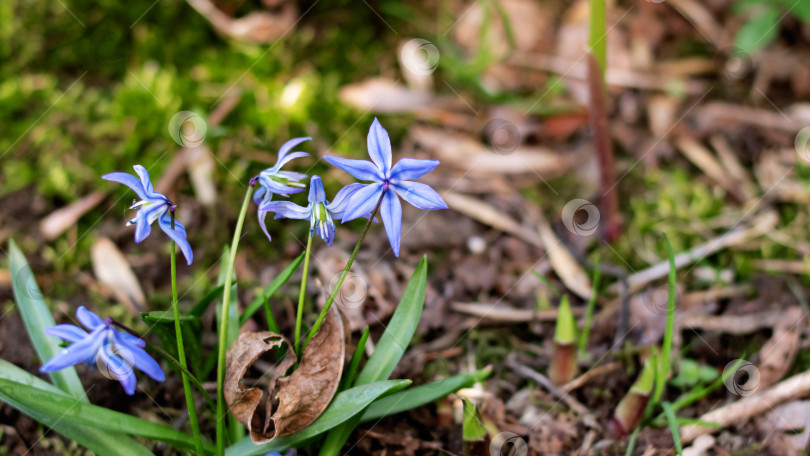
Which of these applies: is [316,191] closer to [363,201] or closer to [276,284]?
[363,201]

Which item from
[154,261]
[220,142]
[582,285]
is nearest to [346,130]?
[220,142]

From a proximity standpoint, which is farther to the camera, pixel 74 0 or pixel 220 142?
pixel 74 0

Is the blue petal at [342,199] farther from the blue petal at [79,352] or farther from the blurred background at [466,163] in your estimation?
the blurred background at [466,163]

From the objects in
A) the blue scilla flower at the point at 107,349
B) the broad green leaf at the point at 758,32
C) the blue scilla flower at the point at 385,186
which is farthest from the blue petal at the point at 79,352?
the broad green leaf at the point at 758,32

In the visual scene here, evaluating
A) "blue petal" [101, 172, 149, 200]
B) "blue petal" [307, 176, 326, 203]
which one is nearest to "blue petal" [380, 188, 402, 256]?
"blue petal" [307, 176, 326, 203]

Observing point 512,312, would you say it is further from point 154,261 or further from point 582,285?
point 154,261

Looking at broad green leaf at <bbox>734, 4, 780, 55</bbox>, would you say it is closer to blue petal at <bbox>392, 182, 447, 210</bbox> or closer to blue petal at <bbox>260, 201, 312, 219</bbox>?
blue petal at <bbox>392, 182, 447, 210</bbox>
